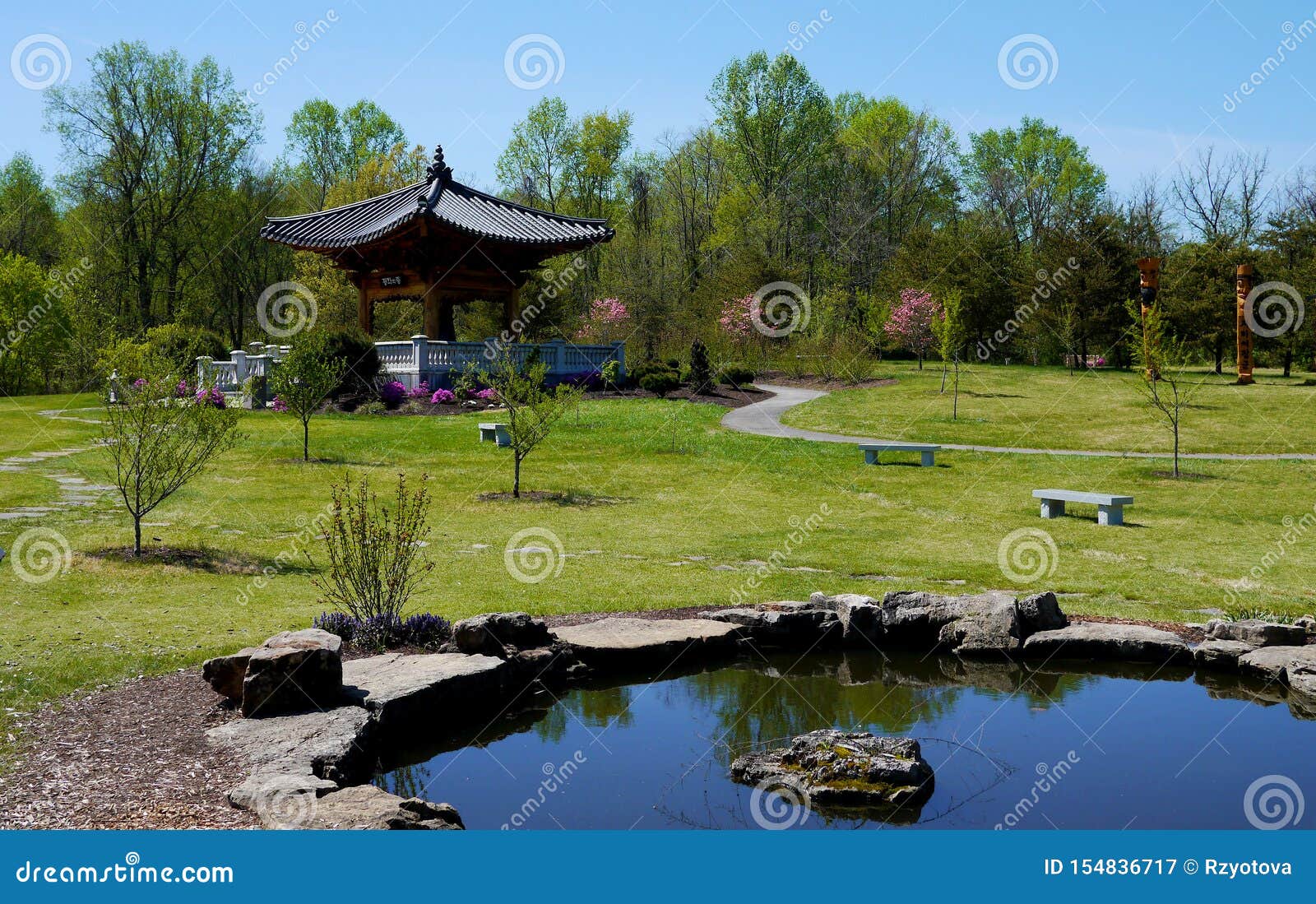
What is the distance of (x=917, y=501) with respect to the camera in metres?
16.3

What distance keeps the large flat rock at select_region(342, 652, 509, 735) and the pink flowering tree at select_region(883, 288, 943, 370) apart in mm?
33804

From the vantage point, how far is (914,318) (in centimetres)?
4097

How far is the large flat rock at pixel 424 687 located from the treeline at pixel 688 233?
971 inches

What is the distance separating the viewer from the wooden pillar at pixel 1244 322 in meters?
33.5

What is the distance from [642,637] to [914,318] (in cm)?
3420

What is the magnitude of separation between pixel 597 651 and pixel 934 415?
19.3 m

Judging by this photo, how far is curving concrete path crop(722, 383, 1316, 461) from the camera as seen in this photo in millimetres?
21078

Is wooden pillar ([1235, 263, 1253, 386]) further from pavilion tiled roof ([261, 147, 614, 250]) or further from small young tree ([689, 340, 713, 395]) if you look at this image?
pavilion tiled roof ([261, 147, 614, 250])

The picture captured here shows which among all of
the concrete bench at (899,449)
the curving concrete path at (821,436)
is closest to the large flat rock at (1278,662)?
the concrete bench at (899,449)

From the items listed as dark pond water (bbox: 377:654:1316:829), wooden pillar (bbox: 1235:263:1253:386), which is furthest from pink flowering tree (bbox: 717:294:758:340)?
dark pond water (bbox: 377:654:1316:829)

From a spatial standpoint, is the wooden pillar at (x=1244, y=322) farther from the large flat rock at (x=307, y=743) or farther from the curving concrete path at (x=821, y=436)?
the large flat rock at (x=307, y=743)

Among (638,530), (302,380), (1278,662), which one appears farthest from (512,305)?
(1278,662)

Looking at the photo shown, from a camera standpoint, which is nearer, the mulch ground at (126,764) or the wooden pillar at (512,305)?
the mulch ground at (126,764)

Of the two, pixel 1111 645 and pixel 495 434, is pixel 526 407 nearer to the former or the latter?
pixel 495 434
